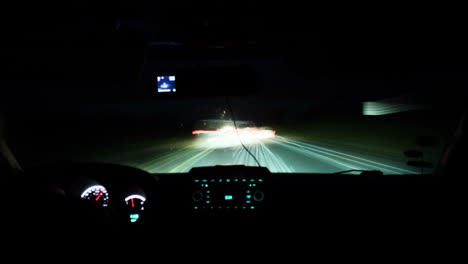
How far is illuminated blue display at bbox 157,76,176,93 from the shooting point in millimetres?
3561

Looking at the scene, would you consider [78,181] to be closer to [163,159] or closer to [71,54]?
[163,159]

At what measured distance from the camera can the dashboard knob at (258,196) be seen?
270 centimetres

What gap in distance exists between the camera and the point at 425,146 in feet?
9.95

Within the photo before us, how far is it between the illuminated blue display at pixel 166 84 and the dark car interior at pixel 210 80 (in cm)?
2

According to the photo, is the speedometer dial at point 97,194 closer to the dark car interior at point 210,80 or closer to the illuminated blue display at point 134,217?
the dark car interior at point 210,80

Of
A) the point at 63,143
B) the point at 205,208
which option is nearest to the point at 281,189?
the point at 205,208

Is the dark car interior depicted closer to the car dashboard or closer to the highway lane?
the car dashboard

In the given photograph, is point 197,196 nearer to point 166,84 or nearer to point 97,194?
point 97,194

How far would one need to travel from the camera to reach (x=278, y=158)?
4680 millimetres

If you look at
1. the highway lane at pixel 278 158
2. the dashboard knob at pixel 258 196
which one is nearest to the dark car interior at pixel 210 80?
the dashboard knob at pixel 258 196

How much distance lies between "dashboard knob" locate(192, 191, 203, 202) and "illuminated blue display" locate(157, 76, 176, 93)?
4.75 feet

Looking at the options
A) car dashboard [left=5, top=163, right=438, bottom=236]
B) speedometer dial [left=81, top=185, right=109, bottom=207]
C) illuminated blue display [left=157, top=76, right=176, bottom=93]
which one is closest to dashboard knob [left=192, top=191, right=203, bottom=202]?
car dashboard [left=5, top=163, right=438, bottom=236]

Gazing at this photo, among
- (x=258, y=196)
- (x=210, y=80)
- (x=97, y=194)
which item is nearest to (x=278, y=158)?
(x=210, y=80)

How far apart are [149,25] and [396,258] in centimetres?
363
